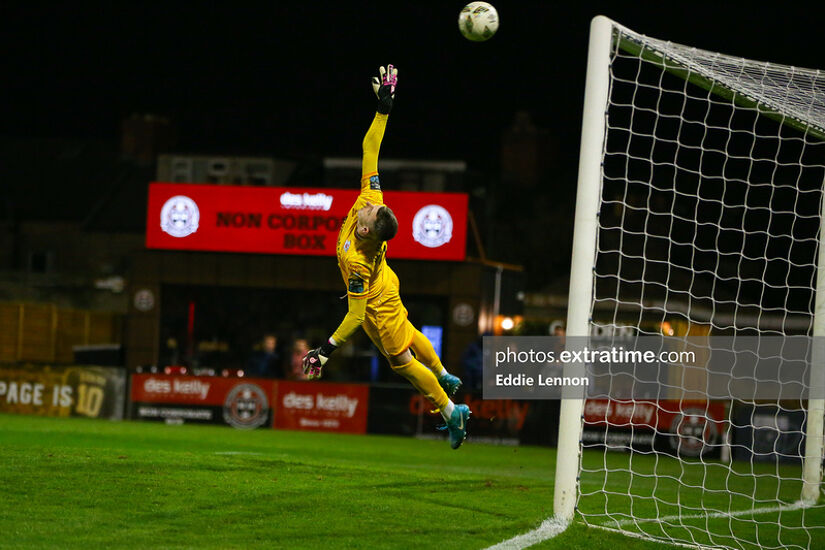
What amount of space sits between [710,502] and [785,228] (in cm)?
3103

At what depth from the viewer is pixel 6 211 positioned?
1721 inches

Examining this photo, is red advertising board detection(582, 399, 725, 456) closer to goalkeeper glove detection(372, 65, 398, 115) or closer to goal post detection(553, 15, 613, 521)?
goal post detection(553, 15, 613, 521)

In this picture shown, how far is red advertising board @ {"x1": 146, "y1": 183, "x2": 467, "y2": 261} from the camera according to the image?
2430 cm

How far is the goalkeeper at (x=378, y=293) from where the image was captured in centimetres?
828

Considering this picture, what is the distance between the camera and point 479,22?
352 inches

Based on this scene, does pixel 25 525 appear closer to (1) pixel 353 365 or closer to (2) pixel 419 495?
(2) pixel 419 495

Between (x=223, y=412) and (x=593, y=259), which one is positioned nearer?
(x=593, y=259)

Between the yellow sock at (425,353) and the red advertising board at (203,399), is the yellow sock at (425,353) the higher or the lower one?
the higher one

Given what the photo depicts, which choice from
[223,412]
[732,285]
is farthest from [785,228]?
[223,412]

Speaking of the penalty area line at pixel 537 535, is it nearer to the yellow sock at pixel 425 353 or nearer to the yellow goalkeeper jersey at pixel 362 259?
the yellow sock at pixel 425 353

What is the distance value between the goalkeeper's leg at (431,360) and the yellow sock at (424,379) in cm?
24

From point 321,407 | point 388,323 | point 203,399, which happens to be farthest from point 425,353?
point 203,399

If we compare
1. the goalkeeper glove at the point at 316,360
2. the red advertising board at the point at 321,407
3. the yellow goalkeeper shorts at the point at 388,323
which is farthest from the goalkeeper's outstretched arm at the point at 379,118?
the red advertising board at the point at 321,407

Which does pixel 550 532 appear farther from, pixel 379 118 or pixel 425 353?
pixel 379 118
